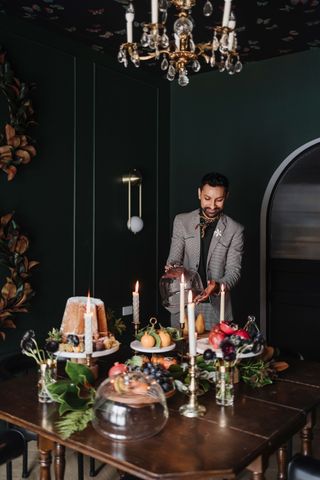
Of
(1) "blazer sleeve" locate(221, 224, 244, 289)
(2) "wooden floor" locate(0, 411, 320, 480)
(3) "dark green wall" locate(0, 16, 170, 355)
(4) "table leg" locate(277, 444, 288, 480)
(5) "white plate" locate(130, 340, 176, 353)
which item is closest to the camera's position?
(5) "white plate" locate(130, 340, 176, 353)

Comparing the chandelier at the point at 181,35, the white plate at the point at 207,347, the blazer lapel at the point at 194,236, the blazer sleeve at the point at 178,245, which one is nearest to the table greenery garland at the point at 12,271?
the blazer sleeve at the point at 178,245

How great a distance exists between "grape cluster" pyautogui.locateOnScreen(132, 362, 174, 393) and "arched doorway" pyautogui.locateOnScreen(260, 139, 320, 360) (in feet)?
8.38

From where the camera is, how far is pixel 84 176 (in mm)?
3879

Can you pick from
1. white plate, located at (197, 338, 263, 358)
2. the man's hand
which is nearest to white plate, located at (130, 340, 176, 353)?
white plate, located at (197, 338, 263, 358)

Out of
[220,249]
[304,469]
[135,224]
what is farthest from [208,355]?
[135,224]

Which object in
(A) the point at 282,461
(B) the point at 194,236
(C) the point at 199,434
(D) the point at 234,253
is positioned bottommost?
(A) the point at 282,461

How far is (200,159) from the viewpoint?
15.0ft

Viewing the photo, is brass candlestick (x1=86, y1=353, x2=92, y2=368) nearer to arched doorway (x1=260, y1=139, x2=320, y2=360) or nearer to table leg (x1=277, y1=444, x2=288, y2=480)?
table leg (x1=277, y1=444, x2=288, y2=480)

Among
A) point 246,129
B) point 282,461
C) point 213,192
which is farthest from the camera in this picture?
point 246,129

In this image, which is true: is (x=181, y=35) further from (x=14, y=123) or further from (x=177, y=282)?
(x=14, y=123)

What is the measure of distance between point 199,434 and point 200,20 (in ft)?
9.13

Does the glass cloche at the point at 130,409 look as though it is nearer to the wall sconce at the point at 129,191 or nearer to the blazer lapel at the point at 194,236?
the blazer lapel at the point at 194,236

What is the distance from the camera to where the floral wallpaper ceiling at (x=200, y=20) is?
316cm

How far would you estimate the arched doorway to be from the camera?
411cm
